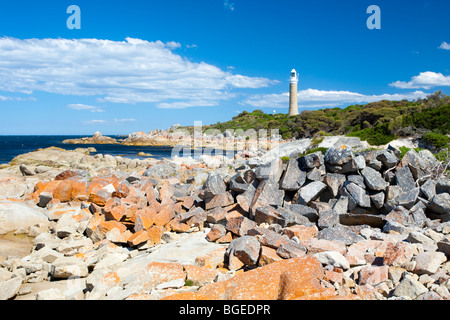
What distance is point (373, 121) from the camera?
112ft

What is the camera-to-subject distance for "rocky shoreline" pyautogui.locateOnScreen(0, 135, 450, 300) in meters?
4.00

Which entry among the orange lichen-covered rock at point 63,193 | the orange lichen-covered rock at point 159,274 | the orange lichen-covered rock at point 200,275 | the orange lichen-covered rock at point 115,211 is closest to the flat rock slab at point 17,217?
the orange lichen-covered rock at point 63,193

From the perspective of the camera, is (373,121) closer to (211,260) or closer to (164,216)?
(164,216)

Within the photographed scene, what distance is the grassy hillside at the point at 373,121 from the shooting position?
49.6 feet

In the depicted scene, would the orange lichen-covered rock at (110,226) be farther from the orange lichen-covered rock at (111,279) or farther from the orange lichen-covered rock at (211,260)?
the orange lichen-covered rock at (211,260)

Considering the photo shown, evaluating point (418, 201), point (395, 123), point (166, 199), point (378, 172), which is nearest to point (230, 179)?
point (166, 199)

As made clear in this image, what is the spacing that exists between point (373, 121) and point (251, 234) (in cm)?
3258

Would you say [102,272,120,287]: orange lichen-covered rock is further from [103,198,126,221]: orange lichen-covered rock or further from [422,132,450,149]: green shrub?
[422,132,450,149]: green shrub

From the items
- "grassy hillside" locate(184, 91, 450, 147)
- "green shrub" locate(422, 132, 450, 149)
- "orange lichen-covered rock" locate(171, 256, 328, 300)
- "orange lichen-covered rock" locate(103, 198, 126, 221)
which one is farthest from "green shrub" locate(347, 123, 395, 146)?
"orange lichen-covered rock" locate(171, 256, 328, 300)

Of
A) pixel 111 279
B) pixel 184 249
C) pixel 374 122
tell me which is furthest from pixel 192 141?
pixel 111 279

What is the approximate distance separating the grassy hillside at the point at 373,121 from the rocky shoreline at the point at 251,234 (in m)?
6.73

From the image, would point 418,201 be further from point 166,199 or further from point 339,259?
point 166,199

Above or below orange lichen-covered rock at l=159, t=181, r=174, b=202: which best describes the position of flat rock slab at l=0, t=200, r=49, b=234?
below

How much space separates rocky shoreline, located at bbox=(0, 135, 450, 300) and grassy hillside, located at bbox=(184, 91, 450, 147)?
22.1ft
